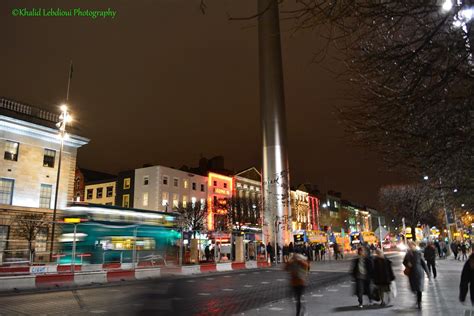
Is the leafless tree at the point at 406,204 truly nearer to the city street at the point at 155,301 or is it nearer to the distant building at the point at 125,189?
the distant building at the point at 125,189

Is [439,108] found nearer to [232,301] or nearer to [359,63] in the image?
[359,63]

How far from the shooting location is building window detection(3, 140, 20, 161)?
34969mm

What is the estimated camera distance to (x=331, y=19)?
5.10m

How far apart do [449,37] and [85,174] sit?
245 feet

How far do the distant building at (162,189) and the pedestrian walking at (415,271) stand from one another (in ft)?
163

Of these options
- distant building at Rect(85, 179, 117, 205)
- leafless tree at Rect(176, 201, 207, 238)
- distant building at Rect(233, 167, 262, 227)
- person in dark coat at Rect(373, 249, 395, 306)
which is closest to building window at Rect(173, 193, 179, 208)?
leafless tree at Rect(176, 201, 207, 238)

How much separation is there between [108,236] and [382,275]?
56.5 ft

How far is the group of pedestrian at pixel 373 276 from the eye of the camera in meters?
12.3

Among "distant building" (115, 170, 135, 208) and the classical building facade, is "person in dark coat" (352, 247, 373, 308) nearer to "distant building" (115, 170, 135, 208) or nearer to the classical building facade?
the classical building facade

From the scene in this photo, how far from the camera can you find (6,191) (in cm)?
3453

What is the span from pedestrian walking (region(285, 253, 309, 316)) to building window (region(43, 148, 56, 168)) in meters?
33.5

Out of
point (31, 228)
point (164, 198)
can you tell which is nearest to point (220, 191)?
point (164, 198)

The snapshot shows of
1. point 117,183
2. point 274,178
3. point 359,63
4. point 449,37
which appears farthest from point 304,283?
point 117,183

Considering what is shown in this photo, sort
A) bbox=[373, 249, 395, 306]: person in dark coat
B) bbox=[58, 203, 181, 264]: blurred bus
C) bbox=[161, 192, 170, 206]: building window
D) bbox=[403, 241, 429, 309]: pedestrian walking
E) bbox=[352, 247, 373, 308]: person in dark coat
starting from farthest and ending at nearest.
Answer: bbox=[161, 192, 170, 206]: building window < bbox=[58, 203, 181, 264]: blurred bus < bbox=[352, 247, 373, 308]: person in dark coat < bbox=[373, 249, 395, 306]: person in dark coat < bbox=[403, 241, 429, 309]: pedestrian walking
